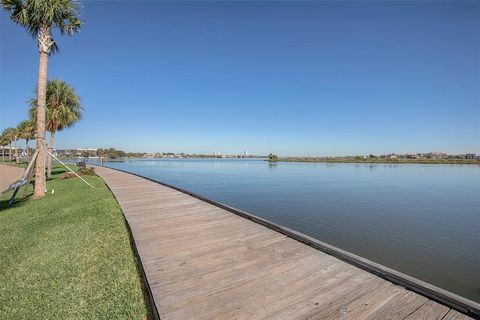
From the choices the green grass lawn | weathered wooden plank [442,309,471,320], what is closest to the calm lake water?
weathered wooden plank [442,309,471,320]

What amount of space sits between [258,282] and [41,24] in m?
15.3

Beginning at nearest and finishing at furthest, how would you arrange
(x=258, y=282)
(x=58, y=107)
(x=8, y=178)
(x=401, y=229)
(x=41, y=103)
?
(x=258, y=282) → (x=401, y=229) → (x=41, y=103) → (x=58, y=107) → (x=8, y=178)

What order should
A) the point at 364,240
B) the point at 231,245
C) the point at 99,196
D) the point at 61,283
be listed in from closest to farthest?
the point at 61,283, the point at 231,245, the point at 364,240, the point at 99,196

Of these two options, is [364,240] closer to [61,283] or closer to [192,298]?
[192,298]

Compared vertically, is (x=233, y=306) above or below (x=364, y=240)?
above

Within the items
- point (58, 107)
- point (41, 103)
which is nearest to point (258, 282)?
point (41, 103)

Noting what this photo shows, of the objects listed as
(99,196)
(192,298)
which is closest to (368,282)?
(192,298)

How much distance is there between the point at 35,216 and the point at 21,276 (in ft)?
18.2

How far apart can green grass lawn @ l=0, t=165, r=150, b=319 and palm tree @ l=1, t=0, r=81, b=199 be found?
5.07 metres

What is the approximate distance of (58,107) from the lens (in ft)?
72.2

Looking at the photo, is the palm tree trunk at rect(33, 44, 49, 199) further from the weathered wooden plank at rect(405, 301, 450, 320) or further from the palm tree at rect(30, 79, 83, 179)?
the weathered wooden plank at rect(405, 301, 450, 320)

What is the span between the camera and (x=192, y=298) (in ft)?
10.7

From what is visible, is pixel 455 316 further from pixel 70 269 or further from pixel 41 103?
pixel 41 103

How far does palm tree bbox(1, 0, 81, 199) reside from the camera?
11547 mm
